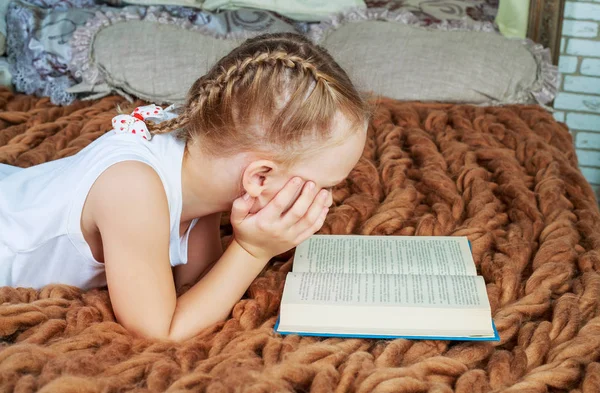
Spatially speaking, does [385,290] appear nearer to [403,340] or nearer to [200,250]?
[403,340]

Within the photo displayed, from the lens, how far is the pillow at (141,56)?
1691mm

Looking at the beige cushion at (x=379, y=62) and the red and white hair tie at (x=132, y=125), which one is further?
the beige cushion at (x=379, y=62)

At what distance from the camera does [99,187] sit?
90 cm

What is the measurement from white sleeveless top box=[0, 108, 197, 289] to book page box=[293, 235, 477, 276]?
219mm

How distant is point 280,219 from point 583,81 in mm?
1886

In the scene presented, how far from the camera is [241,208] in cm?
91

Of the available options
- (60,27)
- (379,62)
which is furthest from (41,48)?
(379,62)

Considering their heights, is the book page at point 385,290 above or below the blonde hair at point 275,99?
below

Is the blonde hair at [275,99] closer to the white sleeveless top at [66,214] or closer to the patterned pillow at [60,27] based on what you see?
the white sleeveless top at [66,214]

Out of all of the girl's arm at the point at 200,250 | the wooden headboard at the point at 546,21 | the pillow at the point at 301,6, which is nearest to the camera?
the girl's arm at the point at 200,250

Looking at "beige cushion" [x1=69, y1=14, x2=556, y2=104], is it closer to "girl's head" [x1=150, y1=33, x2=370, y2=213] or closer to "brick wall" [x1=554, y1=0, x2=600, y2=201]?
"brick wall" [x1=554, y1=0, x2=600, y2=201]

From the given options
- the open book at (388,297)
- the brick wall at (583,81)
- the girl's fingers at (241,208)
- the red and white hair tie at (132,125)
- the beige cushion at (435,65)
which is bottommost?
the brick wall at (583,81)

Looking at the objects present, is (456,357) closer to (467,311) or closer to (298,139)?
(467,311)

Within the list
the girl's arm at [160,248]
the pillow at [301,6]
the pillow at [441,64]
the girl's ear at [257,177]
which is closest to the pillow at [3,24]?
the pillow at [301,6]
